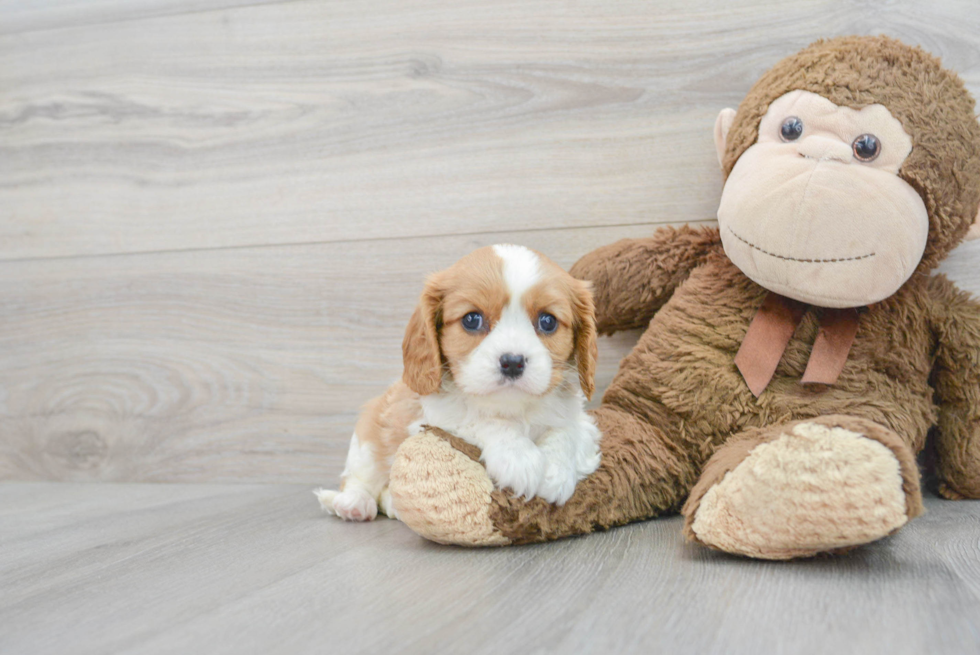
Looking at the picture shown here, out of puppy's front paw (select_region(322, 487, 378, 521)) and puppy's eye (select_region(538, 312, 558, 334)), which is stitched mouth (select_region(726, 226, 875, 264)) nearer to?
puppy's eye (select_region(538, 312, 558, 334))

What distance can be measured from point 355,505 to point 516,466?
373mm

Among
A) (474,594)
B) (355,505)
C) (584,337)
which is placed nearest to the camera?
(474,594)

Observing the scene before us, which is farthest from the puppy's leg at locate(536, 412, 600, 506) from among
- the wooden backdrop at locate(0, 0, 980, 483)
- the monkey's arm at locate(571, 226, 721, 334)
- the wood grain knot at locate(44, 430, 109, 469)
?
the wood grain knot at locate(44, 430, 109, 469)

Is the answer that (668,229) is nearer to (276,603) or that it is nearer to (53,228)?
(276,603)

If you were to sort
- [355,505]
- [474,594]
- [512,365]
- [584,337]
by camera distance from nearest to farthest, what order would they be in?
1. [474,594]
2. [512,365]
3. [584,337]
4. [355,505]

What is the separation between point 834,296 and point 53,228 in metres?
1.64

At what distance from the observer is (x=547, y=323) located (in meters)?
1.07

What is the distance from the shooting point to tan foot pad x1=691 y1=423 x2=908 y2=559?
85 cm

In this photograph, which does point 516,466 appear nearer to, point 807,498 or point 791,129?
point 807,498

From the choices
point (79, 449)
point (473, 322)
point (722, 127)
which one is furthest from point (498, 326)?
point (79, 449)

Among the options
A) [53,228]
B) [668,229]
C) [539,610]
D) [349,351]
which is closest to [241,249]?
[349,351]

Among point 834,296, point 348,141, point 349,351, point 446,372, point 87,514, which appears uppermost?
point 348,141

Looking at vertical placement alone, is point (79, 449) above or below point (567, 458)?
below

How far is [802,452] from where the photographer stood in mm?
897
